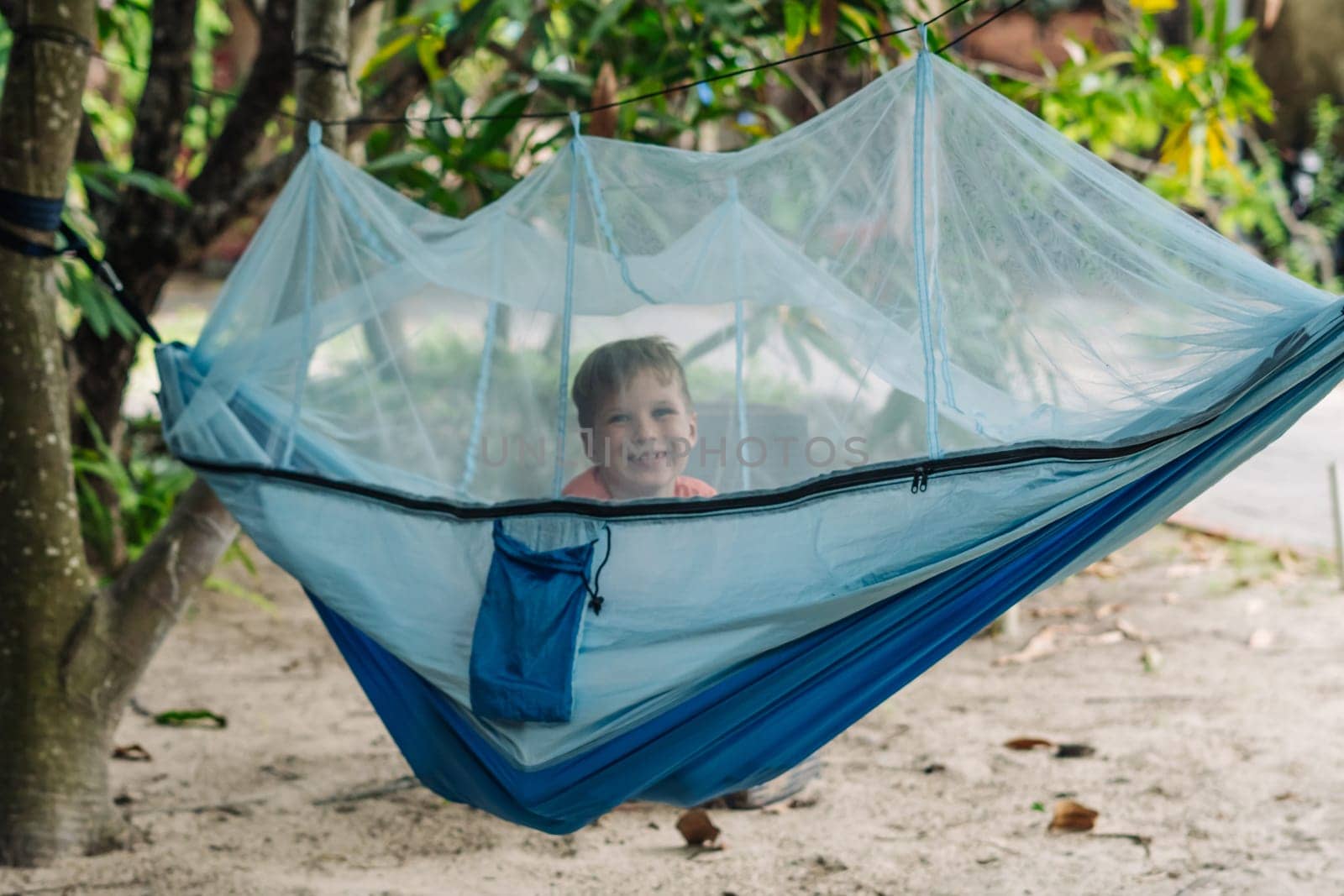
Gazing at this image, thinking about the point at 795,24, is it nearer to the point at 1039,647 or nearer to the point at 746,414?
the point at 746,414

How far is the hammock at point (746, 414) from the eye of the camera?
1432 mm

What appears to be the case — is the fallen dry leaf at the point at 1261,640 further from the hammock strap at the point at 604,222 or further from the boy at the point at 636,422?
the hammock strap at the point at 604,222

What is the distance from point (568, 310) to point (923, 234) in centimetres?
49

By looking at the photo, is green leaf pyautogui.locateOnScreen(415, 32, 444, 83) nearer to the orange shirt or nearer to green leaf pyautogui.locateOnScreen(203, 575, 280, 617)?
the orange shirt

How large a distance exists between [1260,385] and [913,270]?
1.36 feet

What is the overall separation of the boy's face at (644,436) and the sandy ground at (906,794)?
1.97 ft

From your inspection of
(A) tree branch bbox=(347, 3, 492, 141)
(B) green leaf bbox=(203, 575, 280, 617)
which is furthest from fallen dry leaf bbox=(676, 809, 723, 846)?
(B) green leaf bbox=(203, 575, 280, 617)

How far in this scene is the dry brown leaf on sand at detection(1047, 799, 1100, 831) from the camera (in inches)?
79.4

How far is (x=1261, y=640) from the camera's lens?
9.54 ft

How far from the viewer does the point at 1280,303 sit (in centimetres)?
141

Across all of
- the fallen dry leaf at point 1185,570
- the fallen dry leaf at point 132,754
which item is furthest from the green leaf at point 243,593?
the fallen dry leaf at point 1185,570

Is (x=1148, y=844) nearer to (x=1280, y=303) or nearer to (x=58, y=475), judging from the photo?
(x=1280, y=303)

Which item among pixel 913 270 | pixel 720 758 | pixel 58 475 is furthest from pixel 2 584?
pixel 913 270

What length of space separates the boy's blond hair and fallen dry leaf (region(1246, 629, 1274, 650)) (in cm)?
177
